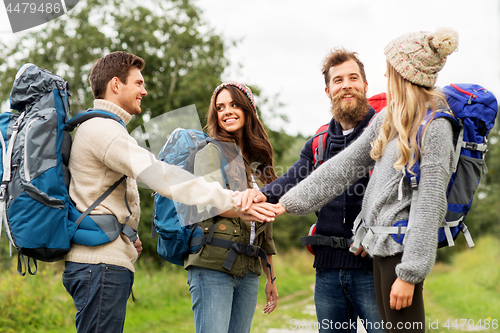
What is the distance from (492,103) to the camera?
2.05 meters

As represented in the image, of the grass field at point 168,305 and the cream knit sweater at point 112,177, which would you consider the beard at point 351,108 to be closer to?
the cream knit sweater at point 112,177

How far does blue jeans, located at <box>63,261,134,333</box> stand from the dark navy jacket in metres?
1.06

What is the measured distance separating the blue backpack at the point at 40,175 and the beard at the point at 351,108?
1527mm

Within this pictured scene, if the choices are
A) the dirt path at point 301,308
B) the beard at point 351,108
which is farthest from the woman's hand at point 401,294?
the dirt path at point 301,308

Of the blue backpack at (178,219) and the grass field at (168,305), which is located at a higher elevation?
the blue backpack at (178,219)

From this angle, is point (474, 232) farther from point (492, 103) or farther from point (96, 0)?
point (492, 103)

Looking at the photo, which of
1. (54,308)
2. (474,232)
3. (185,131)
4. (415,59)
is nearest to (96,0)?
→ (54,308)

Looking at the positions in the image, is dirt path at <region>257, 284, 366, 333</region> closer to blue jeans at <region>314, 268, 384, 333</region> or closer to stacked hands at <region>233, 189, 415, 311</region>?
blue jeans at <region>314, 268, 384, 333</region>

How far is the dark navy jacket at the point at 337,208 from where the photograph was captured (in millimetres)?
2627

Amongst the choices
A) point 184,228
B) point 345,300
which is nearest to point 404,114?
point 345,300

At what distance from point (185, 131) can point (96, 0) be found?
41.1 ft

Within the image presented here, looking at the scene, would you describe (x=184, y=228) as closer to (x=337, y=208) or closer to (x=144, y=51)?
(x=337, y=208)

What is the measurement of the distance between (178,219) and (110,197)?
0.43 metres

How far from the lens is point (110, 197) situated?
2520 millimetres
